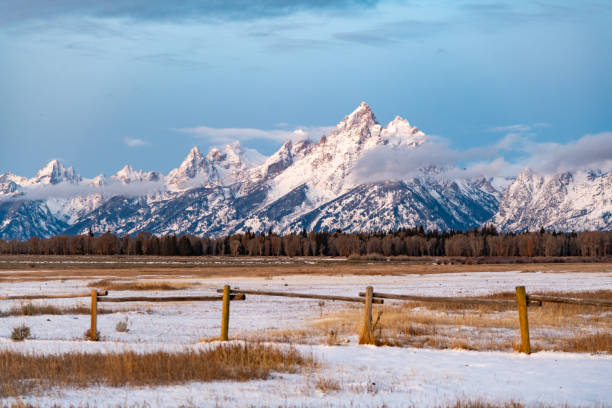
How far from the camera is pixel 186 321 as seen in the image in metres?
29.3

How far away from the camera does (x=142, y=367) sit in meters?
14.7

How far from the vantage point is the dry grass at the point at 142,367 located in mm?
13734

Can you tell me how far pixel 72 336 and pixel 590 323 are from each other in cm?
1906

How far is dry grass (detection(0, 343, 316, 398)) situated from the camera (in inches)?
541

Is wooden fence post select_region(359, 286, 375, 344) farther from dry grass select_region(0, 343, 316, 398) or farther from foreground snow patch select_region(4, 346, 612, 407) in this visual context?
dry grass select_region(0, 343, 316, 398)

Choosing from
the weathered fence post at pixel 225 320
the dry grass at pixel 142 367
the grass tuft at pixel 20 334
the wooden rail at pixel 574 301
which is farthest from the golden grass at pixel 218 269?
the wooden rail at pixel 574 301

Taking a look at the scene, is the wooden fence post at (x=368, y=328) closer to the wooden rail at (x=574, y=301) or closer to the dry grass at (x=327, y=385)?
the wooden rail at (x=574, y=301)

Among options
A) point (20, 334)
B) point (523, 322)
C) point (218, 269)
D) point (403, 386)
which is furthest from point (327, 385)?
point (218, 269)

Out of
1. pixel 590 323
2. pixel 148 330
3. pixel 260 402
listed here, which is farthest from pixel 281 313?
pixel 260 402

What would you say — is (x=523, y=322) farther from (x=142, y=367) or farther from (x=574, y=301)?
(x=142, y=367)

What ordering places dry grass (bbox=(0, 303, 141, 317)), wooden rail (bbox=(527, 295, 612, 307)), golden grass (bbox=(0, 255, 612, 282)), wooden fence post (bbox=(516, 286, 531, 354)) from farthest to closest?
golden grass (bbox=(0, 255, 612, 282))
dry grass (bbox=(0, 303, 141, 317))
wooden fence post (bbox=(516, 286, 531, 354))
wooden rail (bbox=(527, 295, 612, 307))

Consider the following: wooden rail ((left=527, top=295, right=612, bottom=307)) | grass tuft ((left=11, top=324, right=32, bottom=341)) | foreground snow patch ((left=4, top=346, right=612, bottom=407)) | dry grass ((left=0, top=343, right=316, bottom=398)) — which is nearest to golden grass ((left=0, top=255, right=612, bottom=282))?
grass tuft ((left=11, top=324, right=32, bottom=341))

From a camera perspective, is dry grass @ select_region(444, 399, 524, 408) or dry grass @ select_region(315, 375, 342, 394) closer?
dry grass @ select_region(444, 399, 524, 408)

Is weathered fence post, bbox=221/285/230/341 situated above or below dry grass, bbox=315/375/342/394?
above
